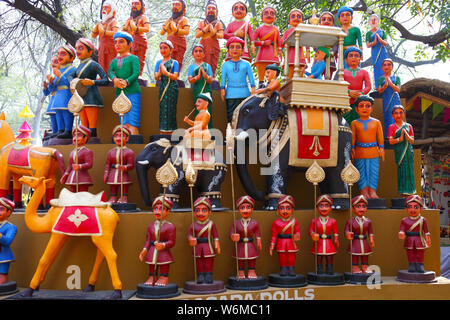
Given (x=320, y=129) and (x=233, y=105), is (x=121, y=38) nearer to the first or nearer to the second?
(x=233, y=105)

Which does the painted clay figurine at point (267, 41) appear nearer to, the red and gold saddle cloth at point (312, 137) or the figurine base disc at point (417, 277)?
the red and gold saddle cloth at point (312, 137)

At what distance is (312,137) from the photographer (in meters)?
4.66

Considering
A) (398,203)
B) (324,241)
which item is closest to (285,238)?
(324,241)

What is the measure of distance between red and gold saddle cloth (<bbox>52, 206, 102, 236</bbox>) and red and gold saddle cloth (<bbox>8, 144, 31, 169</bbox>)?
104cm

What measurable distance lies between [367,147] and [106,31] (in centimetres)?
388

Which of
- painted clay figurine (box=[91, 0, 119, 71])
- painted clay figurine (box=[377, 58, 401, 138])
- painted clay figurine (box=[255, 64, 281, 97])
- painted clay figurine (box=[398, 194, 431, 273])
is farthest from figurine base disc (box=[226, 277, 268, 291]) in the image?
painted clay figurine (box=[91, 0, 119, 71])

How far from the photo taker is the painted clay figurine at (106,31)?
6.15m

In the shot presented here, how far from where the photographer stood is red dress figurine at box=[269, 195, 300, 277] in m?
4.23

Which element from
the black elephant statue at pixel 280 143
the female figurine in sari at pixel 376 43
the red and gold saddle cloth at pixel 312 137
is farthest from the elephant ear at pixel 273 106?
the female figurine in sari at pixel 376 43

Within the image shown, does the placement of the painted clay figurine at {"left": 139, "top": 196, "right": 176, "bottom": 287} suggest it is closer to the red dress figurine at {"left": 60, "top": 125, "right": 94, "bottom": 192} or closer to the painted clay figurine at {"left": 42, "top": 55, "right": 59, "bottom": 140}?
the red dress figurine at {"left": 60, "top": 125, "right": 94, "bottom": 192}

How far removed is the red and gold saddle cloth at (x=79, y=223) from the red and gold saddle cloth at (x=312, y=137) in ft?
6.80

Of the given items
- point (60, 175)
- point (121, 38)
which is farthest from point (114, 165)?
point (121, 38)

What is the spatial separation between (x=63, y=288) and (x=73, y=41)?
641 cm

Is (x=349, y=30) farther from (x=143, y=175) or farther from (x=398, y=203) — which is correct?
(x=143, y=175)
